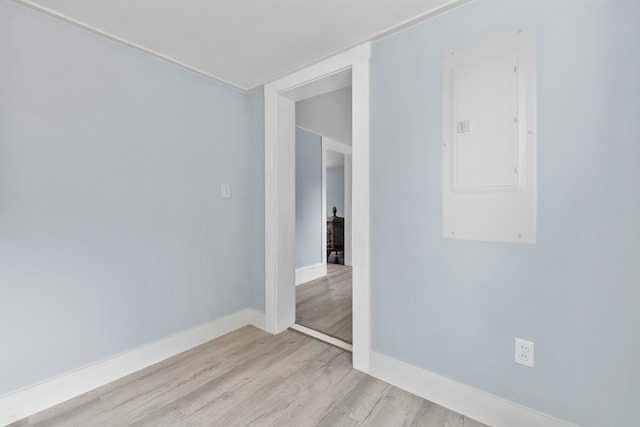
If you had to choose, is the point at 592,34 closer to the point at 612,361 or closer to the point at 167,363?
the point at 612,361

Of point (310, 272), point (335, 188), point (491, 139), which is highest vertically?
point (335, 188)

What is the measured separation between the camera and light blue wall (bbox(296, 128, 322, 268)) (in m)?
4.02

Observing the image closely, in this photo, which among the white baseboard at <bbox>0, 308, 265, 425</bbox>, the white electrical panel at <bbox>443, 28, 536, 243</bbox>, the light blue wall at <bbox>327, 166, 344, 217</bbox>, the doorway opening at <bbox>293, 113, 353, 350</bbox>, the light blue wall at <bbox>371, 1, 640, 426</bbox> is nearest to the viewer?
the light blue wall at <bbox>371, 1, 640, 426</bbox>

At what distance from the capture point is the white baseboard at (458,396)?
135 cm

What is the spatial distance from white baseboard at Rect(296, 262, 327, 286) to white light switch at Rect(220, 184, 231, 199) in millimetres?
1820

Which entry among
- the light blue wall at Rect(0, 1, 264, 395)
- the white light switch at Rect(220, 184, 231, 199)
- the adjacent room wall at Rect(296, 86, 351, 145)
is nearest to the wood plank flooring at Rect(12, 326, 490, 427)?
the light blue wall at Rect(0, 1, 264, 395)

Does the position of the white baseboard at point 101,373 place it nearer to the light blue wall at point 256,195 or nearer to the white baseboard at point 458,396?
the light blue wall at point 256,195

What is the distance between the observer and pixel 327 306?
10.1 ft

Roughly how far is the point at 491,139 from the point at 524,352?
40.8 inches

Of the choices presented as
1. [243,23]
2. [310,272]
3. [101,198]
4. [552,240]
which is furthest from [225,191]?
[552,240]

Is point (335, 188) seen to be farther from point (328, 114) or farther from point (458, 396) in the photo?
point (458, 396)

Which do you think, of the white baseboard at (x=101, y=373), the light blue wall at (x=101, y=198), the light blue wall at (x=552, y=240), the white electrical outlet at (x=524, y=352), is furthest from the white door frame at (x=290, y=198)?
the white electrical outlet at (x=524, y=352)

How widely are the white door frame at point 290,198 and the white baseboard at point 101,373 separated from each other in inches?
20.2

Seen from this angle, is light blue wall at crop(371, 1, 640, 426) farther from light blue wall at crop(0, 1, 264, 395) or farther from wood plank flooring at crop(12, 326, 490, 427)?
light blue wall at crop(0, 1, 264, 395)
